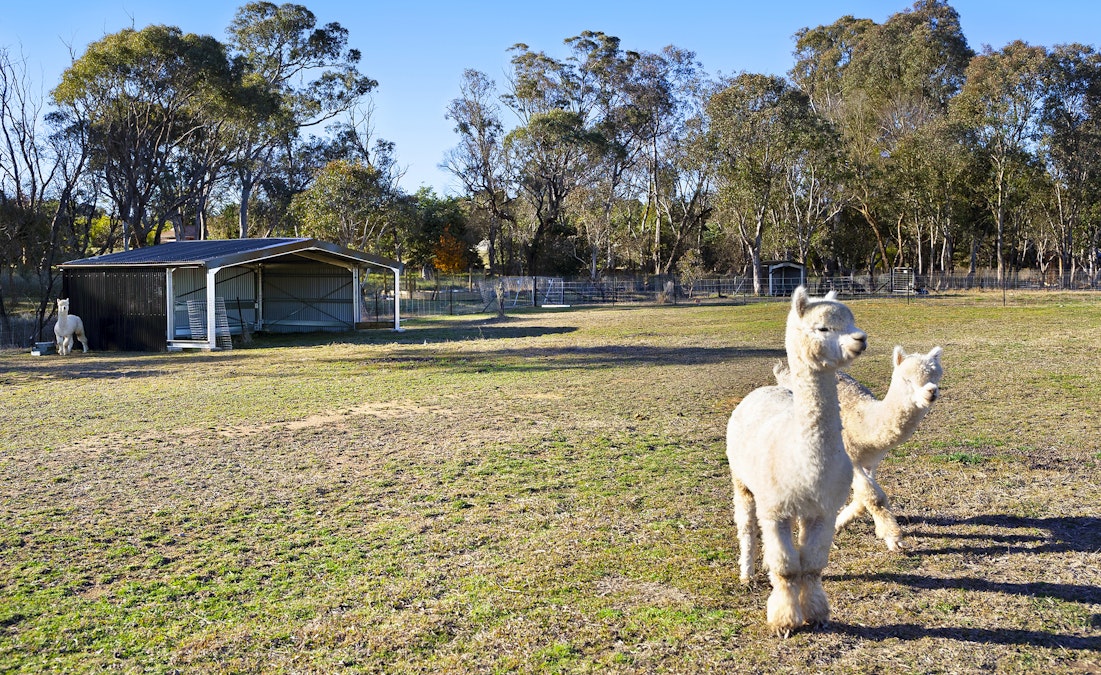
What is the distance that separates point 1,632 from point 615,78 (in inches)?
2437

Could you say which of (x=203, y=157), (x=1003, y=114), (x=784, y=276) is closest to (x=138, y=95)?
(x=203, y=157)

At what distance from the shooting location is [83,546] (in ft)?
19.4

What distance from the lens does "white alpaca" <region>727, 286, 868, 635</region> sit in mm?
3898

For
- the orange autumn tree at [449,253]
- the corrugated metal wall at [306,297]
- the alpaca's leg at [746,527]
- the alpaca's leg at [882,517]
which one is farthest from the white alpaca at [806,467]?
the orange autumn tree at [449,253]

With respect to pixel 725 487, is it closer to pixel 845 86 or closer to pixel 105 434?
pixel 105 434

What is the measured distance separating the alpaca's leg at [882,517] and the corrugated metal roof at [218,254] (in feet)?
66.8

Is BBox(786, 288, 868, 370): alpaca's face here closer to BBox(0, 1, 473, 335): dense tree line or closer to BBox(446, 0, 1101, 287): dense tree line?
BBox(0, 1, 473, 335): dense tree line

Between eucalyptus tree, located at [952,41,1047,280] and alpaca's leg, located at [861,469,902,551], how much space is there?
54.6 meters

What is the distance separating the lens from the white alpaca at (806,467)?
390 centimetres

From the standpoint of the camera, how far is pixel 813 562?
416 cm

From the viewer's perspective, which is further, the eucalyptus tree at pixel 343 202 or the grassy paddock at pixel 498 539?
the eucalyptus tree at pixel 343 202

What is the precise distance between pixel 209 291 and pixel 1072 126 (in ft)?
181

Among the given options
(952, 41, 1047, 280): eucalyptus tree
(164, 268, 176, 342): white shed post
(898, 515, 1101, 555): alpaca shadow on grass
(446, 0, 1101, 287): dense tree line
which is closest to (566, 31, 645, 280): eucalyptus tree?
(446, 0, 1101, 287): dense tree line

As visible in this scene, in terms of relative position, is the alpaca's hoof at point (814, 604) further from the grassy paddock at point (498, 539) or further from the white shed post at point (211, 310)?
the white shed post at point (211, 310)
